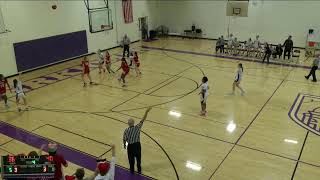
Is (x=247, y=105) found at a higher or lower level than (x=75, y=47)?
lower

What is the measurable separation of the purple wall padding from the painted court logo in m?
14.7

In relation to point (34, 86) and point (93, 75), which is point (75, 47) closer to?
point (93, 75)

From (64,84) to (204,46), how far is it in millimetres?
13168

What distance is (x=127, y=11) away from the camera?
25.4 m

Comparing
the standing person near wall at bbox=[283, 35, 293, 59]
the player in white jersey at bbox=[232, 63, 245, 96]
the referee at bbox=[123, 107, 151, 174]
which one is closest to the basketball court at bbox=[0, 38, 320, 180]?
the player in white jersey at bbox=[232, 63, 245, 96]

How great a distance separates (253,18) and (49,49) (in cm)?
1636

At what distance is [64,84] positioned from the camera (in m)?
15.8

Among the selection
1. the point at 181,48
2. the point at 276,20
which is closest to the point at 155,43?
the point at 181,48

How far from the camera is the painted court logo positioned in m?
10.9

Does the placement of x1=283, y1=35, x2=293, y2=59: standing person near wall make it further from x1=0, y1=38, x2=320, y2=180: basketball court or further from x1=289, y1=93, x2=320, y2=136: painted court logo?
x1=289, y1=93, x2=320, y2=136: painted court logo

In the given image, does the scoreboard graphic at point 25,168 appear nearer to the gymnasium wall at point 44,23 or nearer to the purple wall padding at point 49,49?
the gymnasium wall at point 44,23

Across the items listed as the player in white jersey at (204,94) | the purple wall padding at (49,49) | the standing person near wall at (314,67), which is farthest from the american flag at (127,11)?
the player in white jersey at (204,94)

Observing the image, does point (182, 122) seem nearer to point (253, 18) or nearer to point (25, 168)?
point (25, 168)

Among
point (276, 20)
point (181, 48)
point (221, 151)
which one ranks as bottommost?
point (221, 151)
